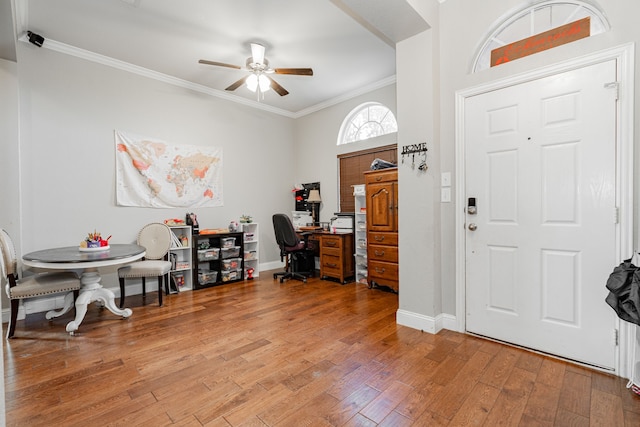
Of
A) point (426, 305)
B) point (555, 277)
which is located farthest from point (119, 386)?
point (555, 277)

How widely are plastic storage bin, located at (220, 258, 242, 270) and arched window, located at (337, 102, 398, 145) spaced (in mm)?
2573

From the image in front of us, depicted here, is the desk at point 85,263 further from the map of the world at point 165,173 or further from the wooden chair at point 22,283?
the map of the world at point 165,173

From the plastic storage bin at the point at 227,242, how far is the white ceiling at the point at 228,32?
2304 millimetres

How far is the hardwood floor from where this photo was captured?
1.71 meters

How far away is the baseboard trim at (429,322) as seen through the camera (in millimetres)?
2717

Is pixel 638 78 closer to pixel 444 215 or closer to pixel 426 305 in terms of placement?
pixel 444 215

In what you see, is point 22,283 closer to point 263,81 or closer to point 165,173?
point 165,173

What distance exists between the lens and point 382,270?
4.02m

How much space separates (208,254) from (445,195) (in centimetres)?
327

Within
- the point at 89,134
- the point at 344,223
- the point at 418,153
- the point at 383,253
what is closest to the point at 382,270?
the point at 383,253

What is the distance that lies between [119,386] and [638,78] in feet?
12.6

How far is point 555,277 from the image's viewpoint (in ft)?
7.45

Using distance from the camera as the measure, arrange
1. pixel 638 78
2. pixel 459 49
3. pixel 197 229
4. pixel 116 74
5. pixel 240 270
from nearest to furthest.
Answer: pixel 638 78 < pixel 459 49 < pixel 116 74 < pixel 197 229 < pixel 240 270

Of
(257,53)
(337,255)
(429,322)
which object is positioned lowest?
(429,322)
